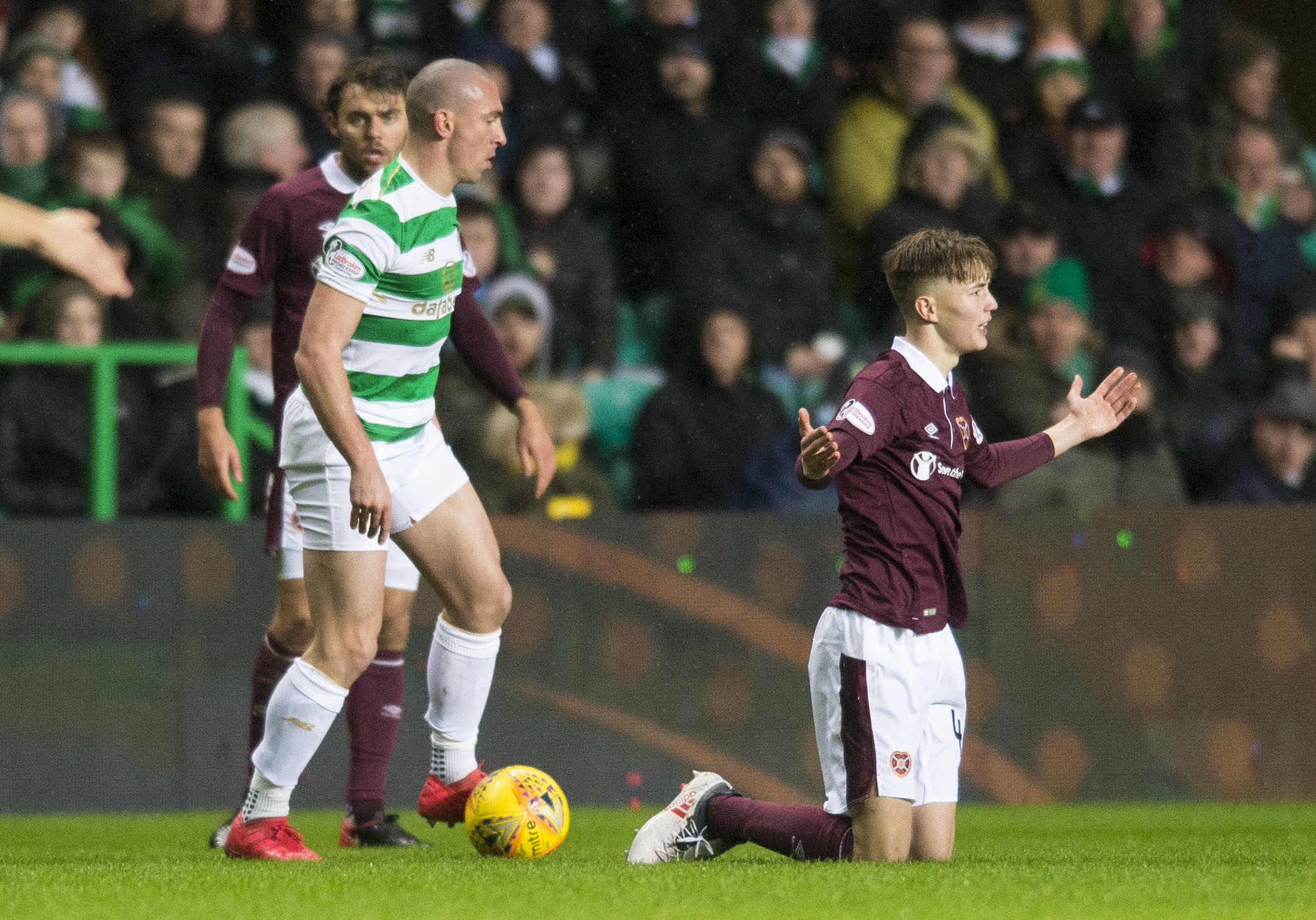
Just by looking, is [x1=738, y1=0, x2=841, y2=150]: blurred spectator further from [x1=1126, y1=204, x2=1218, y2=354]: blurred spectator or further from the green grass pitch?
the green grass pitch

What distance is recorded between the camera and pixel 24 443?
720 cm

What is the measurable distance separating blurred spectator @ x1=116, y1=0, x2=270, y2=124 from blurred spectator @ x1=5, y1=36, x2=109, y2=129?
0.16m

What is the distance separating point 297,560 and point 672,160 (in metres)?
3.55

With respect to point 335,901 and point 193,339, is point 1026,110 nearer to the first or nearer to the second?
point 193,339

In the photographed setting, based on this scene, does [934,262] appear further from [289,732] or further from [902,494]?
[289,732]

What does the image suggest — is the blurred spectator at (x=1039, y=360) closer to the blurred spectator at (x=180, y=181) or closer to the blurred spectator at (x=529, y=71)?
the blurred spectator at (x=529, y=71)

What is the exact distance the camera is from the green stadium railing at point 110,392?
7137 mm

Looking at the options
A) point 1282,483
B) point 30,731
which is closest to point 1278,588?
point 1282,483

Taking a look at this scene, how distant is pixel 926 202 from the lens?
848cm

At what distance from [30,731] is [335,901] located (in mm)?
3798

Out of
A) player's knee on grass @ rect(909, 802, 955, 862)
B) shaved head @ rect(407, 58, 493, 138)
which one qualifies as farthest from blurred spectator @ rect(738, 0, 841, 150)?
player's knee on grass @ rect(909, 802, 955, 862)

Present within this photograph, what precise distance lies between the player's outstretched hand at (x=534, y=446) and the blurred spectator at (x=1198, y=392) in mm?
3592

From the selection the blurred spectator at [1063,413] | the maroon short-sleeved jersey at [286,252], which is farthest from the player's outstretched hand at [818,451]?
the blurred spectator at [1063,413]

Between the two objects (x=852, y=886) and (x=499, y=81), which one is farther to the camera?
(x=499, y=81)
